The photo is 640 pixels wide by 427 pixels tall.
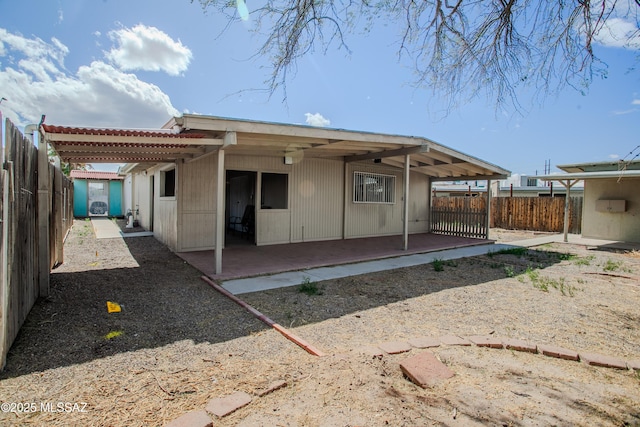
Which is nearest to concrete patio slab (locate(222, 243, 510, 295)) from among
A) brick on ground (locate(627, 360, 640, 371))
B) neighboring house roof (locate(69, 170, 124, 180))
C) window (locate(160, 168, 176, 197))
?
brick on ground (locate(627, 360, 640, 371))

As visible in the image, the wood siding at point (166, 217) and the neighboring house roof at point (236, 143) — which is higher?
the neighboring house roof at point (236, 143)

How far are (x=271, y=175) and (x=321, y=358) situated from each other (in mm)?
7461

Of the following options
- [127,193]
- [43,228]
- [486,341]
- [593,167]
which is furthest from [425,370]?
[127,193]

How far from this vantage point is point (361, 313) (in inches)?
161

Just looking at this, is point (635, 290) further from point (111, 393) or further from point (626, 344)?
point (111, 393)

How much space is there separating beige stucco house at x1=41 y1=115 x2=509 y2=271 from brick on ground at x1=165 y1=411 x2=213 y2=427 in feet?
11.9

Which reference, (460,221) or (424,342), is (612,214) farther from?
(424,342)

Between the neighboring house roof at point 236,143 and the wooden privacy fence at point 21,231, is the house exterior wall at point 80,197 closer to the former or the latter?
the neighboring house roof at point 236,143

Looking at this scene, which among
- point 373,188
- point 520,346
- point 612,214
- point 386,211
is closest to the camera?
point 520,346

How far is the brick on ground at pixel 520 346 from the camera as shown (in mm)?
3150

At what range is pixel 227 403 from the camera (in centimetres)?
220

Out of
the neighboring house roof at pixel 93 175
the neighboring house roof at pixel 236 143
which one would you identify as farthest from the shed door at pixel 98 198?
the neighboring house roof at pixel 236 143

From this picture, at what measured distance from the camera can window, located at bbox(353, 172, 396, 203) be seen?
10.6 m

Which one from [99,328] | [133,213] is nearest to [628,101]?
[99,328]
